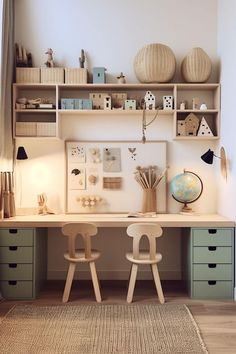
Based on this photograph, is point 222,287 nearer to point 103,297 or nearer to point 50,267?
point 103,297

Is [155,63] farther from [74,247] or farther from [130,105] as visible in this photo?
[74,247]

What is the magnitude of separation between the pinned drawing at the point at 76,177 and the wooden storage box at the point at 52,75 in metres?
0.82

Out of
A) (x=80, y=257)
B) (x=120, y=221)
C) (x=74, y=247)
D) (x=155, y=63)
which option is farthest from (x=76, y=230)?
(x=155, y=63)

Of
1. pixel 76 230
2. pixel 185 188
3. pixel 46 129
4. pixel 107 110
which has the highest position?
pixel 107 110

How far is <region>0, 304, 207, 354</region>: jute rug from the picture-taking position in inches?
95.7

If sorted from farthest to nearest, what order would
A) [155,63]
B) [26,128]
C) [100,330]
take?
[26,128] → [155,63] → [100,330]

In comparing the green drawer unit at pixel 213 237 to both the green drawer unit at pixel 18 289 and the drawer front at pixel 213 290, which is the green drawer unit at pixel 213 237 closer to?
the drawer front at pixel 213 290

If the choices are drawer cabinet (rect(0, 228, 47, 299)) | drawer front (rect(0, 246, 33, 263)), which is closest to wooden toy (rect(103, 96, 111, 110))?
drawer cabinet (rect(0, 228, 47, 299))

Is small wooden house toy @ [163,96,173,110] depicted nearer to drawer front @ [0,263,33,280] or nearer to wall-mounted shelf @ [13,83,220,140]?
wall-mounted shelf @ [13,83,220,140]

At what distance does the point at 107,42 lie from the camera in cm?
388

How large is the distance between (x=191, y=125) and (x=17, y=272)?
6.73ft

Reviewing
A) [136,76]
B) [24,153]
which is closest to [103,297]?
[24,153]

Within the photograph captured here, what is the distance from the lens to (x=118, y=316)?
293cm

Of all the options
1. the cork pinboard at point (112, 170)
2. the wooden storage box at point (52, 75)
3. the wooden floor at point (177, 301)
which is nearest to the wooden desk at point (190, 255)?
the wooden floor at point (177, 301)
